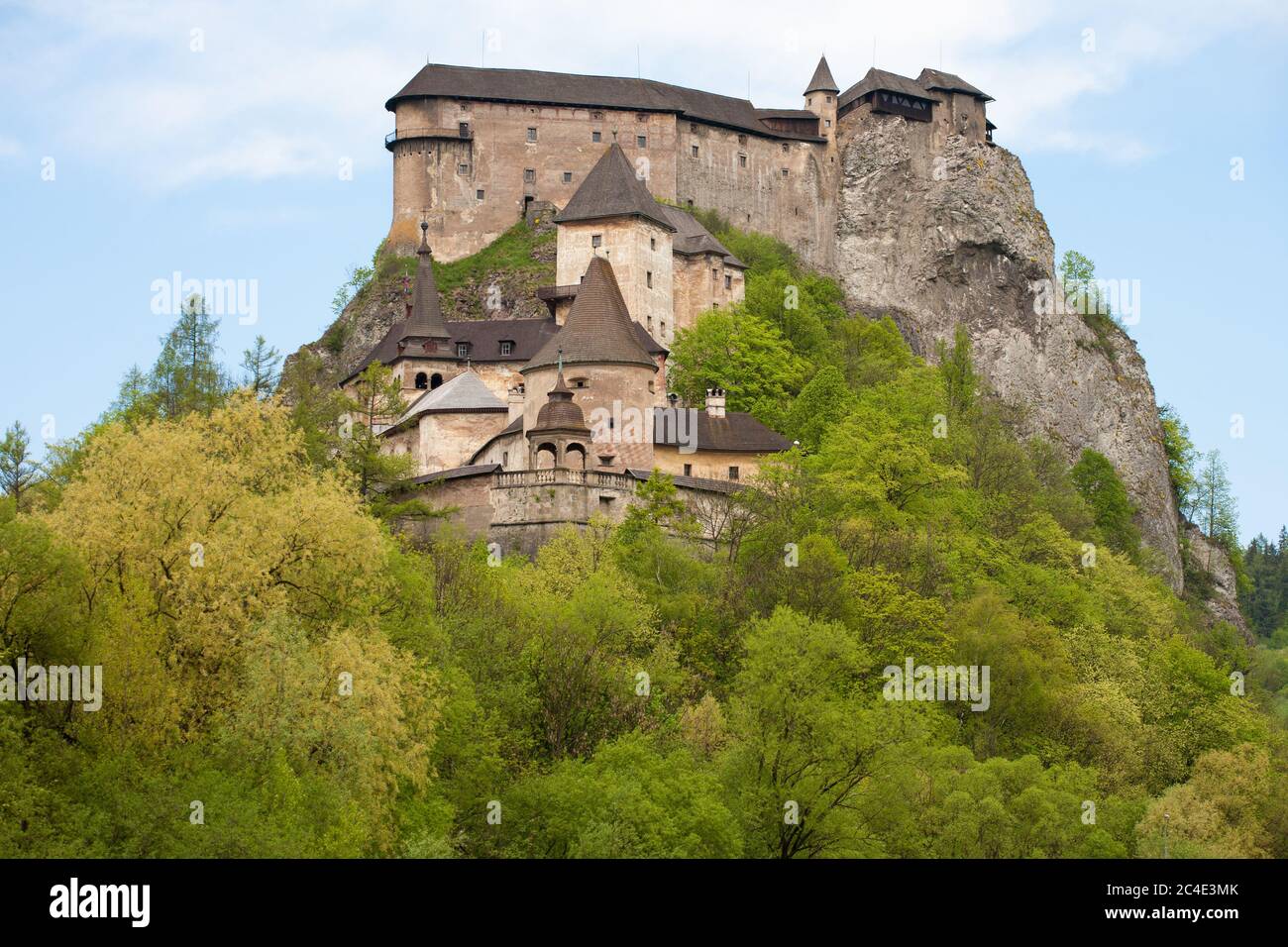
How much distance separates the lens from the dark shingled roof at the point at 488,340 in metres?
84.4

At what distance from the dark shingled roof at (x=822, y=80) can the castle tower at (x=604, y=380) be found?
5129cm

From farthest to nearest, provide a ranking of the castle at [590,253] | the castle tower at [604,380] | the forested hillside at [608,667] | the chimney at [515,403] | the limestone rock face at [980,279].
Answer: the limestone rock face at [980,279] → the chimney at [515,403] → the castle tower at [604,380] → the castle at [590,253] → the forested hillside at [608,667]

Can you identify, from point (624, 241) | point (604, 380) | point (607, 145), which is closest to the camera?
point (604, 380)

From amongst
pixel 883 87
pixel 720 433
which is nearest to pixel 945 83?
pixel 883 87

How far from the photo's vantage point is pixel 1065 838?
4934cm

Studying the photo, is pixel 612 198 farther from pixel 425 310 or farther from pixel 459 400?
pixel 459 400

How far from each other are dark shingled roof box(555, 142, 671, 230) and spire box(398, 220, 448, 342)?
6591mm

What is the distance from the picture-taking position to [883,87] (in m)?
116

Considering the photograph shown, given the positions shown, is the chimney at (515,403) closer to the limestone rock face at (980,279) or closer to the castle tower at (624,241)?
the castle tower at (624,241)

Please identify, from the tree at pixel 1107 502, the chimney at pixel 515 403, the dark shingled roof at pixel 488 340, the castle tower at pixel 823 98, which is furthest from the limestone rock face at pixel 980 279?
the chimney at pixel 515 403

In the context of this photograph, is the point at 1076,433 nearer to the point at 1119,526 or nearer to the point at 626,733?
the point at 1119,526

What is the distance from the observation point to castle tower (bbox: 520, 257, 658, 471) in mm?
66625

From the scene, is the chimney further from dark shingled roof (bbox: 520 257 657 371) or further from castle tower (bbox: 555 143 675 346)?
castle tower (bbox: 555 143 675 346)

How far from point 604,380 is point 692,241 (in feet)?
86.7
